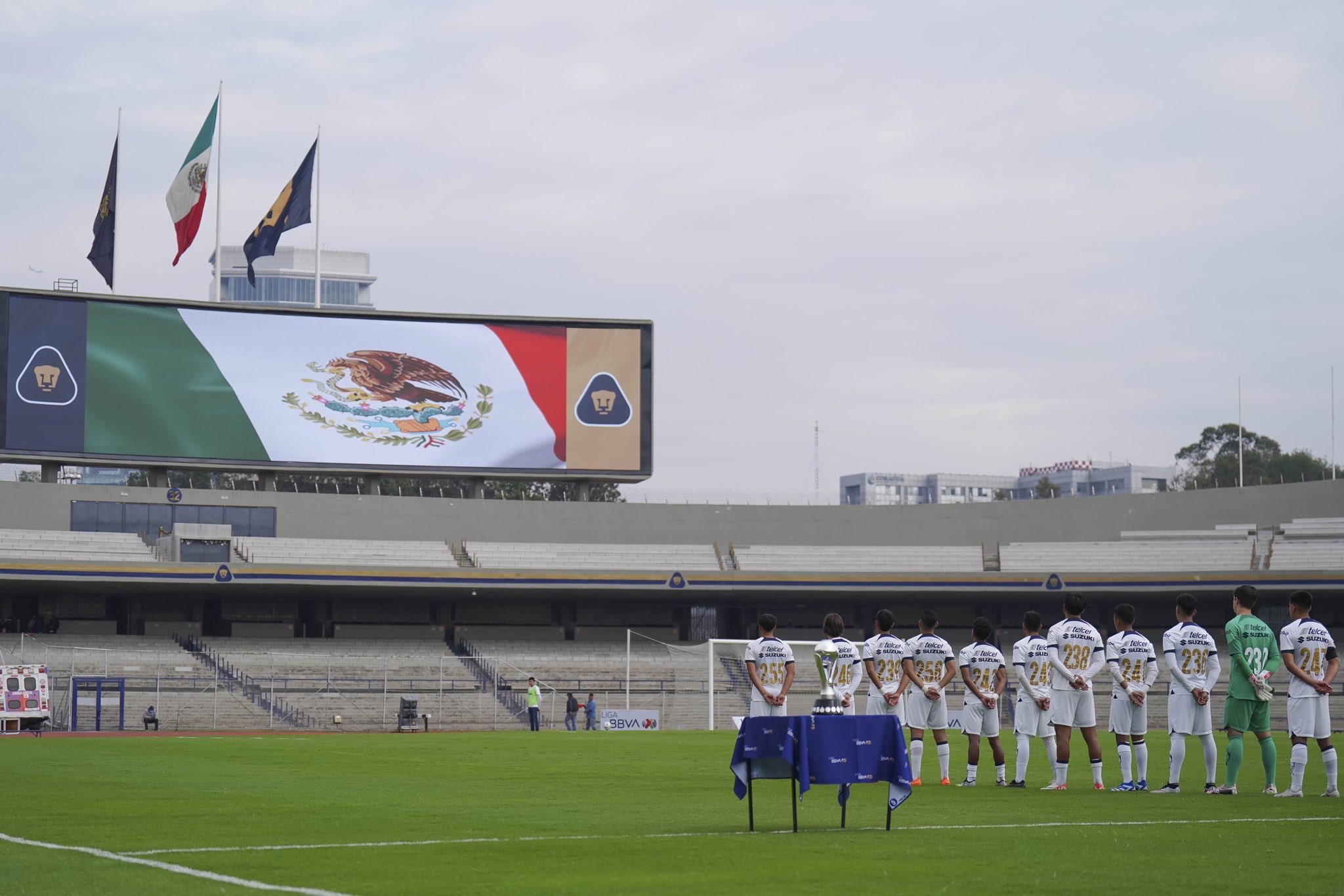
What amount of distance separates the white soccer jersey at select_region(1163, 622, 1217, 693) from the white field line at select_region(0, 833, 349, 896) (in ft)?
38.2

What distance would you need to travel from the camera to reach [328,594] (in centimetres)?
6047

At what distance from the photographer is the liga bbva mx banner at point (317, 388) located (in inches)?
2138

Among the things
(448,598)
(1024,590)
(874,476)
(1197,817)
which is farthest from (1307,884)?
(874,476)

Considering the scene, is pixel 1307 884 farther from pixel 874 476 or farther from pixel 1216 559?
pixel 874 476

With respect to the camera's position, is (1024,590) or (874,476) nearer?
(1024,590)

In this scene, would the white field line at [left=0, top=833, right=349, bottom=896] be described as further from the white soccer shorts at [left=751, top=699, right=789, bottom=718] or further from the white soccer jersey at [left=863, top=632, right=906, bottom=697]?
the white soccer jersey at [left=863, top=632, right=906, bottom=697]

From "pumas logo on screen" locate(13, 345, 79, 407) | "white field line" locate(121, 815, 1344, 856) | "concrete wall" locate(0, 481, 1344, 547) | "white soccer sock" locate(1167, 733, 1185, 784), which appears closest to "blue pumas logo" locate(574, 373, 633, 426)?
"concrete wall" locate(0, 481, 1344, 547)

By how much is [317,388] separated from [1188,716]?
45.3 metres

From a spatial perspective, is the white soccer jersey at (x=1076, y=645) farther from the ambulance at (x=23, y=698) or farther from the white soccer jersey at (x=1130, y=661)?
the ambulance at (x=23, y=698)

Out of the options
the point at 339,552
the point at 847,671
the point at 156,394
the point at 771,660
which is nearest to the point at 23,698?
the point at 156,394

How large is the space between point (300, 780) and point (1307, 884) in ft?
47.4

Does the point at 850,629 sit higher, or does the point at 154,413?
the point at 154,413

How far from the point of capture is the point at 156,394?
55.1 m

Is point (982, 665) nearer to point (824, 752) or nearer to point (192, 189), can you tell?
point (824, 752)
